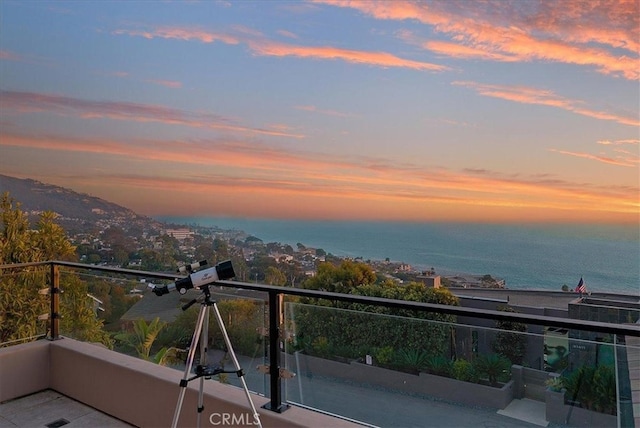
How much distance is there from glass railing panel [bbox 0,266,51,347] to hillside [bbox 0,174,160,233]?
17.5 ft

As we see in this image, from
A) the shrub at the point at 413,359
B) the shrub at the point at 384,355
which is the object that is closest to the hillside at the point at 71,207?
the shrub at the point at 384,355

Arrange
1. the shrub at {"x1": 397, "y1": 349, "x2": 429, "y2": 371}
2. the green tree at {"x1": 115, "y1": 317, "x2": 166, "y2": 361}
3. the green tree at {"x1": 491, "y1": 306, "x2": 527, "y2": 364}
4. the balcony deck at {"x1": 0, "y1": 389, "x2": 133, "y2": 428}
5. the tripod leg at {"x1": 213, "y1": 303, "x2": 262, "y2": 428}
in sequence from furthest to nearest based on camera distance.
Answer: the green tree at {"x1": 115, "y1": 317, "x2": 166, "y2": 361} → the balcony deck at {"x1": 0, "y1": 389, "x2": 133, "y2": 428} → the tripod leg at {"x1": 213, "y1": 303, "x2": 262, "y2": 428} → the shrub at {"x1": 397, "y1": 349, "x2": 429, "y2": 371} → the green tree at {"x1": 491, "y1": 306, "x2": 527, "y2": 364}

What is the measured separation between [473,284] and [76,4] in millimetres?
16042

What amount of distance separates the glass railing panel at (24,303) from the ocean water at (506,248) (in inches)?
460

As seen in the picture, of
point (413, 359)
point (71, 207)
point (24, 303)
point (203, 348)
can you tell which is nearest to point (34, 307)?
point (24, 303)

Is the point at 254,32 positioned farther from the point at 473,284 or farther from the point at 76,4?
the point at 473,284

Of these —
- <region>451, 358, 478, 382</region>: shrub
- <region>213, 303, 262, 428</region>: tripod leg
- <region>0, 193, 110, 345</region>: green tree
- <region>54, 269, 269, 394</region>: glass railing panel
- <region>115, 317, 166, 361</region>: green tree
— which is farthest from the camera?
<region>0, 193, 110, 345</region>: green tree

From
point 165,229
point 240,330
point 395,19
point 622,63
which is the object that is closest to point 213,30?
point 165,229

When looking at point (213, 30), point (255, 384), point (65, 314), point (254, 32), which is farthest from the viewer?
point (254, 32)

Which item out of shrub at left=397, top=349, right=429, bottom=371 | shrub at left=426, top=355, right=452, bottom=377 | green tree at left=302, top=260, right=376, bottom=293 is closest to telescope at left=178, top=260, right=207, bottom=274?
shrub at left=397, top=349, right=429, bottom=371

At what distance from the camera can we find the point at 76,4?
8359 millimetres

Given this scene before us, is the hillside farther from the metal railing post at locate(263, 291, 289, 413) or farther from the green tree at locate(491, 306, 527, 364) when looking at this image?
the green tree at locate(491, 306, 527, 364)

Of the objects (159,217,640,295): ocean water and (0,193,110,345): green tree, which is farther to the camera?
(159,217,640,295): ocean water

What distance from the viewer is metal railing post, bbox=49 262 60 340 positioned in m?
3.58
